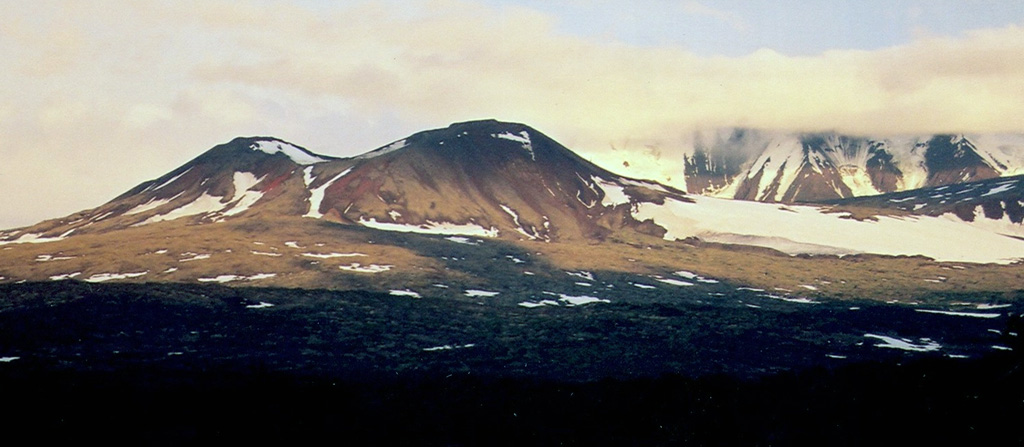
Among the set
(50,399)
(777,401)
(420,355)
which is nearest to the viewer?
(50,399)

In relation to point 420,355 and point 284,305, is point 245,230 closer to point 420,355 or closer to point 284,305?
point 284,305

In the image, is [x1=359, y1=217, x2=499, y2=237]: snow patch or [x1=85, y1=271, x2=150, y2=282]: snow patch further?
[x1=359, y1=217, x2=499, y2=237]: snow patch

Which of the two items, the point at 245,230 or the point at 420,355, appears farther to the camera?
the point at 245,230

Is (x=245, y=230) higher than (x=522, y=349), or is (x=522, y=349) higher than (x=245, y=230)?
(x=245, y=230)

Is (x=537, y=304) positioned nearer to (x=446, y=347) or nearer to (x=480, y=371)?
(x=446, y=347)

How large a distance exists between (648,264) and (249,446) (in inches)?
4756

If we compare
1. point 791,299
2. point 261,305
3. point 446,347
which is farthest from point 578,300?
point 261,305

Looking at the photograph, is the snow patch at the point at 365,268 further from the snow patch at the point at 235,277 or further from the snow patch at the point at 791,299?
the snow patch at the point at 791,299

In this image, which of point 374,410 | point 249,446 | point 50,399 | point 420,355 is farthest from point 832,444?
point 50,399

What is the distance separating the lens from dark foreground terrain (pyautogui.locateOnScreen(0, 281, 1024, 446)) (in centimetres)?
6181

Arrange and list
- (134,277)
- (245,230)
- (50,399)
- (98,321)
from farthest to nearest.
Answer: (245,230), (134,277), (98,321), (50,399)

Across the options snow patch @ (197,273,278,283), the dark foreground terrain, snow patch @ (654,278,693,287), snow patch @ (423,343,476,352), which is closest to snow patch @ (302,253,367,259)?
snow patch @ (197,273,278,283)

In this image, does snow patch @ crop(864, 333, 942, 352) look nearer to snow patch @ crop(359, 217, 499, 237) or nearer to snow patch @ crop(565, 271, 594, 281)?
snow patch @ crop(565, 271, 594, 281)

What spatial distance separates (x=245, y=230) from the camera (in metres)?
168
